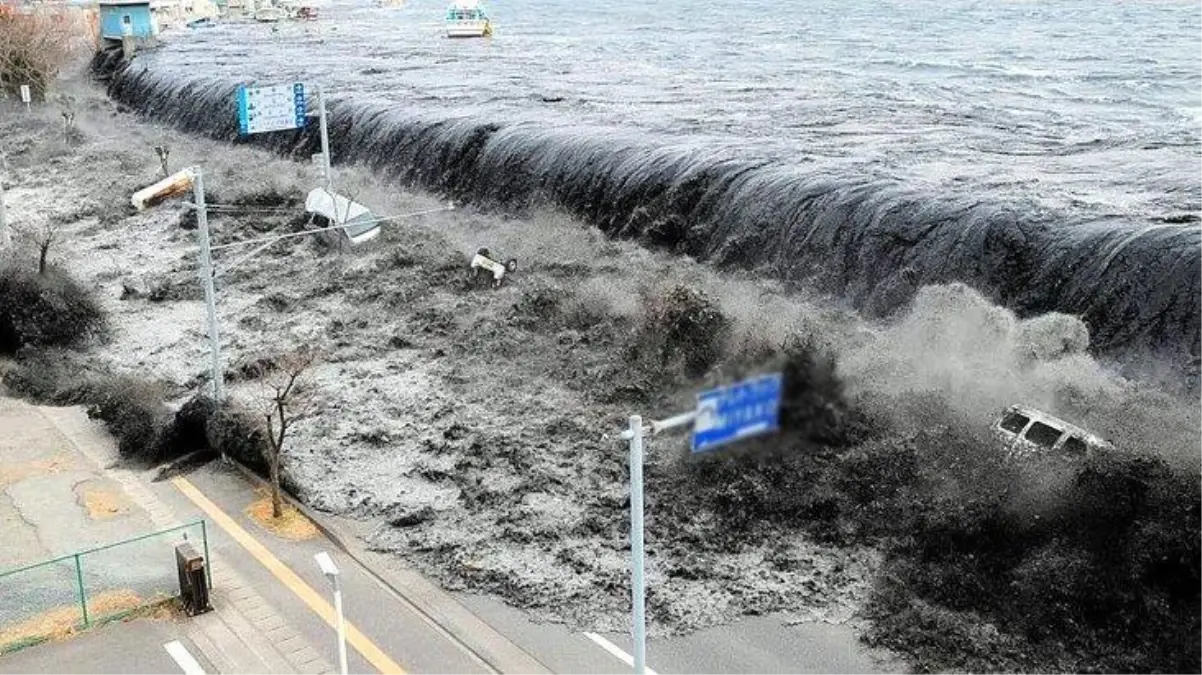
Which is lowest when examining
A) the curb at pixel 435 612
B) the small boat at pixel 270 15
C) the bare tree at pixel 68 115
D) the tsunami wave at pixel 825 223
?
the curb at pixel 435 612

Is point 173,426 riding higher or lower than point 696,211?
lower

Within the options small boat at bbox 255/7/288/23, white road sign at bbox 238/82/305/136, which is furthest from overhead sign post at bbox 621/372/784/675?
small boat at bbox 255/7/288/23

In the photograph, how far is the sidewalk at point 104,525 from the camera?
55.3 feet

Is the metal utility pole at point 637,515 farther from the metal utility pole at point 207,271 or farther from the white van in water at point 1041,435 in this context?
the metal utility pole at point 207,271

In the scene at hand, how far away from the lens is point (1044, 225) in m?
28.4

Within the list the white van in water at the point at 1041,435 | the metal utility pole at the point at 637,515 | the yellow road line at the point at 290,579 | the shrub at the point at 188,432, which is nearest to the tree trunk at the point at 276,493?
the yellow road line at the point at 290,579

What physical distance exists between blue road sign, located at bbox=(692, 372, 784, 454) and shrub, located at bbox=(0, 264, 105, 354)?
2644 centimetres

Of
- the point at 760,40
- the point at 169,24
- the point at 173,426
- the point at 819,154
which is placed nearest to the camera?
the point at 173,426

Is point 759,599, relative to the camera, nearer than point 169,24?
Yes

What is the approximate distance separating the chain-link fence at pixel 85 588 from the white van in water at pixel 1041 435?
46.5 ft

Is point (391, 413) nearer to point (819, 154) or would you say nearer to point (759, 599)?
point (759, 599)

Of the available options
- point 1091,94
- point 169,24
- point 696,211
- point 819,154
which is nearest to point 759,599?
point 696,211

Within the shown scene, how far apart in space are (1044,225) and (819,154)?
36.8ft

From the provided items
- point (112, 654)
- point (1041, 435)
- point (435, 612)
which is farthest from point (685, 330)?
point (112, 654)
